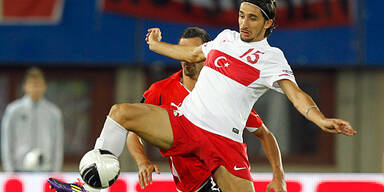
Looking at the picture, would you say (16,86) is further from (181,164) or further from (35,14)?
(181,164)

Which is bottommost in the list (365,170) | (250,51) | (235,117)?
(365,170)

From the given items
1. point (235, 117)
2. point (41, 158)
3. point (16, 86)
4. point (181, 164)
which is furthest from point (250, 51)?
point (16, 86)

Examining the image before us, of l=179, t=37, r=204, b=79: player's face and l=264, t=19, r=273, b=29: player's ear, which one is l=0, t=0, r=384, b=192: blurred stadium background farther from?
l=264, t=19, r=273, b=29: player's ear

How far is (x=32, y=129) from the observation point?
29.6 ft

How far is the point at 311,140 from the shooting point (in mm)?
11773

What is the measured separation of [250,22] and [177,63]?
6083 mm

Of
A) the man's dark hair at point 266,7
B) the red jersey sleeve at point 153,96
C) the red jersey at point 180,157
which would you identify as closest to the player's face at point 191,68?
the red jersey at point 180,157

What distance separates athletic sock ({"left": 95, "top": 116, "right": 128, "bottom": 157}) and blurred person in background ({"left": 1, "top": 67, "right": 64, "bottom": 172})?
3.76 m

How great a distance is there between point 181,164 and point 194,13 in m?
5.63

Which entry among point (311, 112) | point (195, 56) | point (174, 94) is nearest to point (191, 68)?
point (174, 94)

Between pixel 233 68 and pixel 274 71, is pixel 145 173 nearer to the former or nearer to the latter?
pixel 233 68

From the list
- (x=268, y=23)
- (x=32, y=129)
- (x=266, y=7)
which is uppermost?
(x=266, y=7)

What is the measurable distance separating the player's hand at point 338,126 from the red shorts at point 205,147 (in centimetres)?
102

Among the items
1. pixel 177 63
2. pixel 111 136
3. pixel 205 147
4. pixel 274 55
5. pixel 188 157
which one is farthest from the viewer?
pixel 177 63
